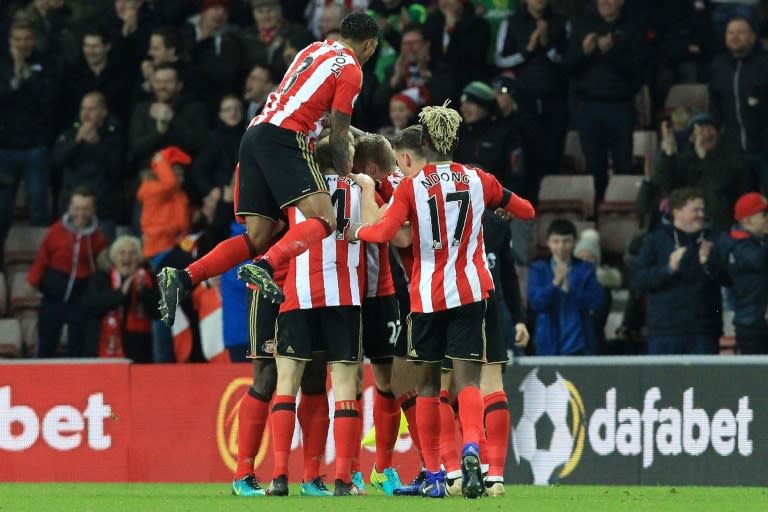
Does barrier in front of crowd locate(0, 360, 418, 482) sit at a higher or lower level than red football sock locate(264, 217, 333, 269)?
lower

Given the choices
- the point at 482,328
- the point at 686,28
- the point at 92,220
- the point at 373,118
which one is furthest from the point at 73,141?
the point at 482,328

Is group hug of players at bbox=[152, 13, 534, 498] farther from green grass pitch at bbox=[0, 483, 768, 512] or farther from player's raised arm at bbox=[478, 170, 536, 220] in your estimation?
green grass pitch at bbox=[0, 483, 768, 512]

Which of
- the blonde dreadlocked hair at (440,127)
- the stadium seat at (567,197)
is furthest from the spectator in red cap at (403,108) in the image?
the blonde dreadlocked hair at (440,127)

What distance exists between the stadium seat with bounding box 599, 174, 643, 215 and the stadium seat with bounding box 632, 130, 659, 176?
0.36 meters

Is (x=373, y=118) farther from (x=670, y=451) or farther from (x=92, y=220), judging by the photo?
(x=670, y=451)

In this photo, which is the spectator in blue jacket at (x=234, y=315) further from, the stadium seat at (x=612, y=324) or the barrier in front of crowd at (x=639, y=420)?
the stadium seat at (x=612, y=324)

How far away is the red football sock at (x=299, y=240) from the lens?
918 centimetres

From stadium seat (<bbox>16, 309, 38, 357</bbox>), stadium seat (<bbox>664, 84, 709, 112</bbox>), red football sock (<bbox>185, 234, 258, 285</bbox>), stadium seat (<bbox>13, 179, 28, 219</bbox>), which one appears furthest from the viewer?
stadium seat (<bbox>13, 179, 28, 219</bbox>)

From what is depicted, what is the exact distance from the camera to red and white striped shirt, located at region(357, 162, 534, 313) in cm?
915

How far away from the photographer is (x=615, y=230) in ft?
52.3

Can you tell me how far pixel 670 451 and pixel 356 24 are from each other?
4128 millimetres

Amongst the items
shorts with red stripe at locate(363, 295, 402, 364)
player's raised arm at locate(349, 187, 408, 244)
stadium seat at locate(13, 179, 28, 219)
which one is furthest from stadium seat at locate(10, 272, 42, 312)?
player's raised arm at locate(349, 187, 408, 244)

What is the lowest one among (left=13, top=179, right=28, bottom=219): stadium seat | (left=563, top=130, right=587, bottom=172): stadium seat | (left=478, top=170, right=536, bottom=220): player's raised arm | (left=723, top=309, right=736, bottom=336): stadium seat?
(left=723, top=309, right=736, bottom=336): stadium seat

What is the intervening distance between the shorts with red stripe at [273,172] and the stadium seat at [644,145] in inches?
295
